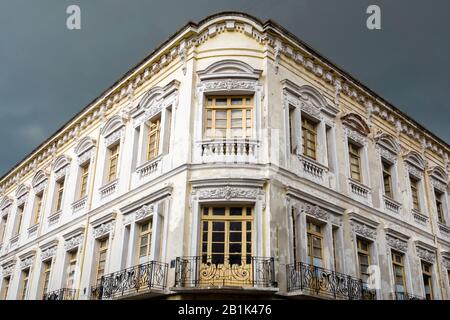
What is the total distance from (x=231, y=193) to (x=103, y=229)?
4.91 meters

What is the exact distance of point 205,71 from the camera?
14695 mm

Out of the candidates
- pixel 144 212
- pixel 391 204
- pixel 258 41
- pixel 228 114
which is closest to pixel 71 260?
pixel 144 212

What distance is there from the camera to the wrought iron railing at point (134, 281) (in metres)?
12.6

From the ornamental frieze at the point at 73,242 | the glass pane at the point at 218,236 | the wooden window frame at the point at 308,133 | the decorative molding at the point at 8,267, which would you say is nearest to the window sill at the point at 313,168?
the wooden window frame at the point at 308,133

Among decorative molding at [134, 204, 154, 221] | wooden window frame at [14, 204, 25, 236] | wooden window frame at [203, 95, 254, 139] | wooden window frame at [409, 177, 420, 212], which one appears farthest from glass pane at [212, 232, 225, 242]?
wooden window frame at [14, 204, 25, 236]

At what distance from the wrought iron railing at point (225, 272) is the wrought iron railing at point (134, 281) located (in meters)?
0.61

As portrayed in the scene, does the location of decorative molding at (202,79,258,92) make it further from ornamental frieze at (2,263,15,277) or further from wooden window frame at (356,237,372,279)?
ornamental frieze at (2,263,15,277)

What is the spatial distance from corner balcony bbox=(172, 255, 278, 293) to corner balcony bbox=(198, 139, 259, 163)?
247 centimetres

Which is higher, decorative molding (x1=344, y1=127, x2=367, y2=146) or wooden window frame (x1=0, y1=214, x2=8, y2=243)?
decorative molding (x1=344, y1=127, x2=367, y2=146)

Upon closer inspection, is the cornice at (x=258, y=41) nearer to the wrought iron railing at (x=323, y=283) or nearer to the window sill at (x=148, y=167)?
the window sill at (x=148, y=167)

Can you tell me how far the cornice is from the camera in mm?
15250

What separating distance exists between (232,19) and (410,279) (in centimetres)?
952
